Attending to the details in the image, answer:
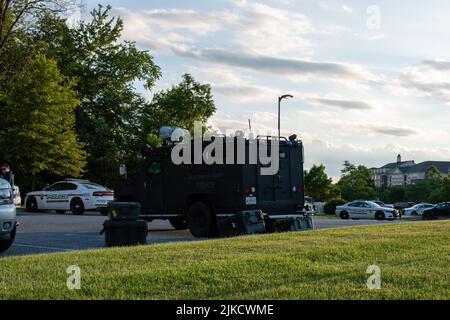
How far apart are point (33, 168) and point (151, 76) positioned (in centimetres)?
2050

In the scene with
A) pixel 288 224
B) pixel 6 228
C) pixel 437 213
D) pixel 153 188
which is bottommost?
pixel 437 213

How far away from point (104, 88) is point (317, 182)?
3809cm

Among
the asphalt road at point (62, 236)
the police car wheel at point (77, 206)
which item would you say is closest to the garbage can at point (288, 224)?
the asphalt road at point (62, 236)

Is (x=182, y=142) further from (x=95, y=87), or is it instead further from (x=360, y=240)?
(x=95, y=87)

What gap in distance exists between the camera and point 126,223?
483 inches

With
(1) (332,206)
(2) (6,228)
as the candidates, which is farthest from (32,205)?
(1) (332,206)

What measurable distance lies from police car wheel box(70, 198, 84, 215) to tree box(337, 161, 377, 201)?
64.8 meters

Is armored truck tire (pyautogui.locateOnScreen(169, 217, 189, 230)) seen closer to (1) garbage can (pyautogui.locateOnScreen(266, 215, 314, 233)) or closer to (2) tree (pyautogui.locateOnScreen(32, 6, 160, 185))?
(1) garbage can (pyautogui.locateOnScreen(266, 215, 314, 233))

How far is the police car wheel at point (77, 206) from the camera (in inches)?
1037

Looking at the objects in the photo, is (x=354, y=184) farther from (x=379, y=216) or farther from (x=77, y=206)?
(x=77, y=206)

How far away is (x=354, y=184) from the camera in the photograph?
91.2m

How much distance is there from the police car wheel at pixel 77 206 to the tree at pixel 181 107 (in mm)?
25906
